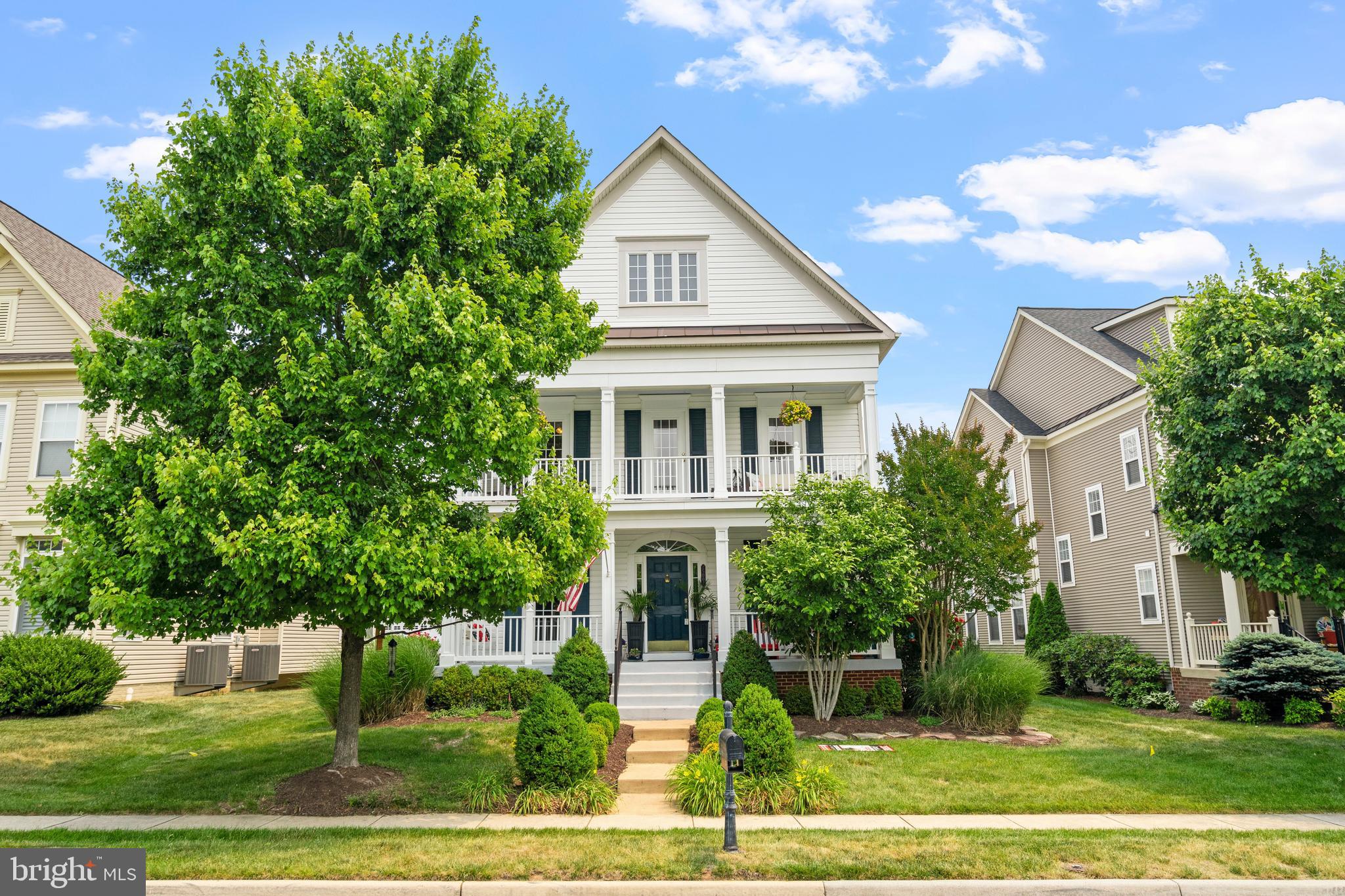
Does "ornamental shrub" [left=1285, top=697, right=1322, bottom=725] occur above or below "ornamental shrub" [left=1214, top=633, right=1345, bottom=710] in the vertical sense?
below

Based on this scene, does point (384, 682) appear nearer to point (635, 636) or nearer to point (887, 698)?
point (635, 636)

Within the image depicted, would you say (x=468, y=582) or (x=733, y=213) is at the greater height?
(x=733, y=213)

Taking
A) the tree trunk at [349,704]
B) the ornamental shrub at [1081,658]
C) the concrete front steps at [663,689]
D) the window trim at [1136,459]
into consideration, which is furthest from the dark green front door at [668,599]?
the window trim at [1136,459]

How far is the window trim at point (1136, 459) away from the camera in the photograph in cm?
2109

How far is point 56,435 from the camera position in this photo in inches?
741

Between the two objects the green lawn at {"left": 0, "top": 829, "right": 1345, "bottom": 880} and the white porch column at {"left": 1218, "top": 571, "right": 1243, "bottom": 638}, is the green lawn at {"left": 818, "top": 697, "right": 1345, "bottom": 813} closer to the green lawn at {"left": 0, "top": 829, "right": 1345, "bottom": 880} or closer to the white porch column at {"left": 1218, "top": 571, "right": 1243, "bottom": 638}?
the green lawn at {"left": 0, "top": 829, "right": 1345, "bottom": 880}

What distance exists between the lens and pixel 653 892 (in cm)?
712

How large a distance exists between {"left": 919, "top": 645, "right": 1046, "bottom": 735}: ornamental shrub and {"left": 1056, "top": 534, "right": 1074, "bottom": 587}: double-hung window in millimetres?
10346

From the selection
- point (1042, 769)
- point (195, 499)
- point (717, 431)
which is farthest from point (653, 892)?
point (717, 431)

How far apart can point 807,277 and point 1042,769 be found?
1123 centimetres

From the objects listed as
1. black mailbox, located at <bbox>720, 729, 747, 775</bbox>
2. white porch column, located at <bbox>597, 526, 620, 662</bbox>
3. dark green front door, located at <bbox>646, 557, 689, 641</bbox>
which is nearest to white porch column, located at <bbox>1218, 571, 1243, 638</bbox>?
dark green front door, located at <bbox>646, 557, 689, 641</bbox>

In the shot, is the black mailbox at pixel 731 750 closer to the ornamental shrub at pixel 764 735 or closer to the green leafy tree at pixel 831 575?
the ornamental shrub at pixel 764 735

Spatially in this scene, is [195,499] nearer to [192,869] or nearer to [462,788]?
[192,869]

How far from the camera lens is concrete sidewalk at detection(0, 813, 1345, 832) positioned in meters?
8.94
